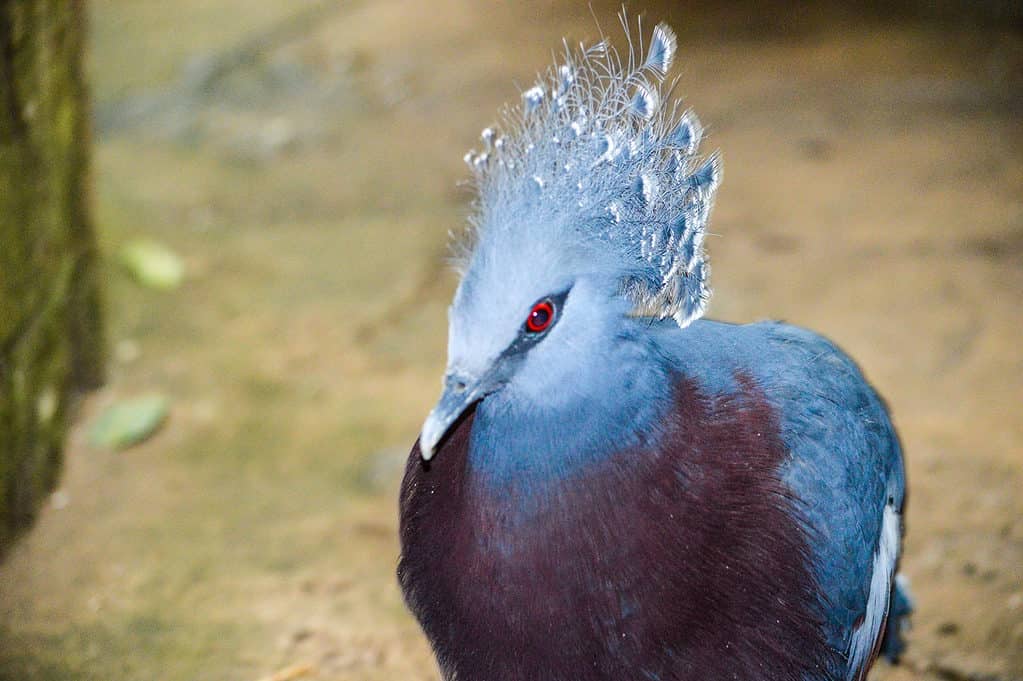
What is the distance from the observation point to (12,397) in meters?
2.86

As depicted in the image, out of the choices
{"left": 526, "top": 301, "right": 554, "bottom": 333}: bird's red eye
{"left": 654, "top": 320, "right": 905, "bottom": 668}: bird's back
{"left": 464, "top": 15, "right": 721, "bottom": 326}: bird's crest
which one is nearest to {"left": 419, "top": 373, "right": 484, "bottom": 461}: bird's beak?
{"left": 526, "top": 301, "right": 554, "bottom": 333}: bird's red eye

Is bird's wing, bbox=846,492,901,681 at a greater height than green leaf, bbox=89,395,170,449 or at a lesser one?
greater

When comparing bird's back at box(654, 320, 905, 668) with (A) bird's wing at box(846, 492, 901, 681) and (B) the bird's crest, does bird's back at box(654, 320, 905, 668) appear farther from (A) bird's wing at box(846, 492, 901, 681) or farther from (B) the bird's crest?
(B) the bird's crest

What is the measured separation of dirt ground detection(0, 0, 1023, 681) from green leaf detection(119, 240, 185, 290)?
70 mm

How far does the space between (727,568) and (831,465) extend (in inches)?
12.7

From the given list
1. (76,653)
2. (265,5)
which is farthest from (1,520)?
(265,5)

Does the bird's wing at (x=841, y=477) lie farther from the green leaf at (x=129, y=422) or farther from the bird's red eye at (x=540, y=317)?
the green leaf at (x=129, y=422)

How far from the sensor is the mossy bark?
9.25ft

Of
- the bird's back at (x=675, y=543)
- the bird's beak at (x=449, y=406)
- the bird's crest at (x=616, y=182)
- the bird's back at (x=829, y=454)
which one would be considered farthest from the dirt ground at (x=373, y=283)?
the bird's beak at (x=449, y=406)

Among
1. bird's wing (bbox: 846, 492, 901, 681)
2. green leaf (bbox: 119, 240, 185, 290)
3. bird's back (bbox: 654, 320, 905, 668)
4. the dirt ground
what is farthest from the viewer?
A: green leaf (bbox: 119, 240, 185, 290)

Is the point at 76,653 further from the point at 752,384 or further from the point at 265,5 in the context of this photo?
the point at 265,5

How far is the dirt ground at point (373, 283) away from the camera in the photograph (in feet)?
8.93

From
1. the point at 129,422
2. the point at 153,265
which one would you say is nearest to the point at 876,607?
the point at 129,422

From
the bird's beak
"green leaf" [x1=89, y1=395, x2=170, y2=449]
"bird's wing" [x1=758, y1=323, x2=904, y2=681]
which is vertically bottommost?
"green leaf" [x1=89, y1=395, x2=170, y2=449]
